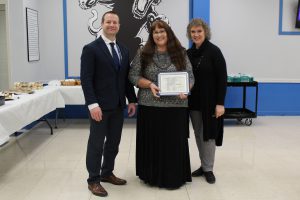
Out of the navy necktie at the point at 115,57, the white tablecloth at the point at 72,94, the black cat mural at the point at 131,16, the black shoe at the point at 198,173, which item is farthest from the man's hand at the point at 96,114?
the black cat mural at the point at 131,16

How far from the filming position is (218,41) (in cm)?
645

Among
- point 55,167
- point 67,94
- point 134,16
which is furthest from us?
point 134,16

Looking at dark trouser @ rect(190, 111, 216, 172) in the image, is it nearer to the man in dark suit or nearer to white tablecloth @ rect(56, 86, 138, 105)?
the man in dark suit

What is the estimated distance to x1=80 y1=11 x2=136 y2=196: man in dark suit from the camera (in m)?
2.90

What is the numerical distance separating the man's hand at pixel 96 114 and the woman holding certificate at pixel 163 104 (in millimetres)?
392

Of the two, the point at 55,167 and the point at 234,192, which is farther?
the point at 55,167

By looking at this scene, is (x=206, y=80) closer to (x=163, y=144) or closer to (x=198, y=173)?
(x=163, y=144)

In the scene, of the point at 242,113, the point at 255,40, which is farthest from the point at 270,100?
the point at 255,40

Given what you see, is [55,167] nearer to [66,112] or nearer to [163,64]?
[163,64]

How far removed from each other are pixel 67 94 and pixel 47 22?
1497mm

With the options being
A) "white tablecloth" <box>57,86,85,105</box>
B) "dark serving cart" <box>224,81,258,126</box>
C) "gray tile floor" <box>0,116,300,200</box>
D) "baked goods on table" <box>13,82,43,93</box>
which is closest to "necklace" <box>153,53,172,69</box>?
"gray tile floor" <box>0,116,300,200</box>

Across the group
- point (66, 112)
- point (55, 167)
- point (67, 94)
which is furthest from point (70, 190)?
point (66, 112)

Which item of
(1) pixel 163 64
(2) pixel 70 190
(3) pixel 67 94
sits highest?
(1) pixel 163 64

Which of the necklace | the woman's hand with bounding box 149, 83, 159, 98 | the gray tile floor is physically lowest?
the gray tile floor
